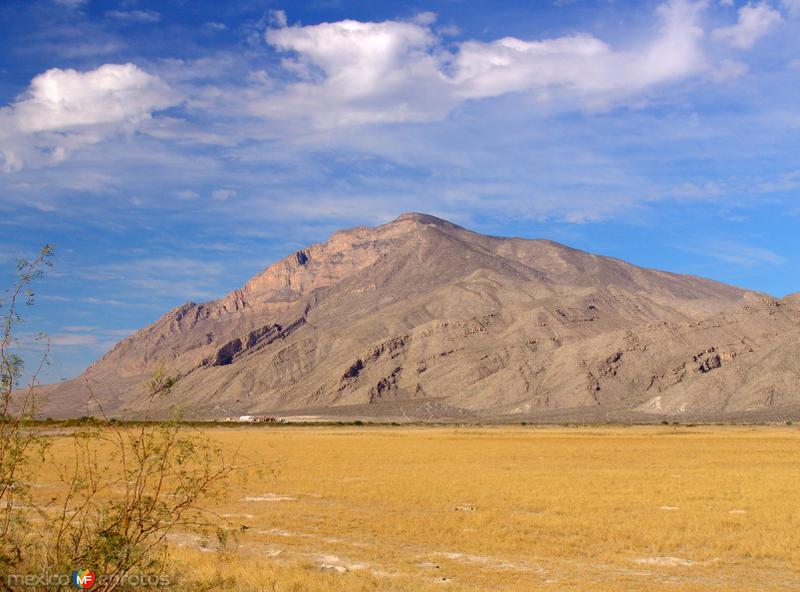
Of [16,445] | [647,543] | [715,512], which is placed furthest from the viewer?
[715,512]

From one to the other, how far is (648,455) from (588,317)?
5784 inches

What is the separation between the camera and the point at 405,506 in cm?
2802

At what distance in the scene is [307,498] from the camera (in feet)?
99.9

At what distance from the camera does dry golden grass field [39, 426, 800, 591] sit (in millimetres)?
16094

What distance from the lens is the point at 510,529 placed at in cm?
2259

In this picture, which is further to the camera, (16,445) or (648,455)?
(648,455)

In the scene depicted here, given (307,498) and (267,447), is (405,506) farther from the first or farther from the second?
(267,447)

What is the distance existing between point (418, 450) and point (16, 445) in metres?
52.6

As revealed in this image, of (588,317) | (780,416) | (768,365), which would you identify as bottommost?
(780,416)

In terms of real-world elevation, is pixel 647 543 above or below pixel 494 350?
below

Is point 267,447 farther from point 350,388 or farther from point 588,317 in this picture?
point 588,317

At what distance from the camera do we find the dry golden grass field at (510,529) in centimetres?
1609

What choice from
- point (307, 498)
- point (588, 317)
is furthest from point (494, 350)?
point (307, 498)

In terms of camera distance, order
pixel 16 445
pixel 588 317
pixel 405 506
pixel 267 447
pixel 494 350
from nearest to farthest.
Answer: pixel 16 445 < pixel 405 506 < pixel 267 447 < pixel 494 350 < pixel 588 317
